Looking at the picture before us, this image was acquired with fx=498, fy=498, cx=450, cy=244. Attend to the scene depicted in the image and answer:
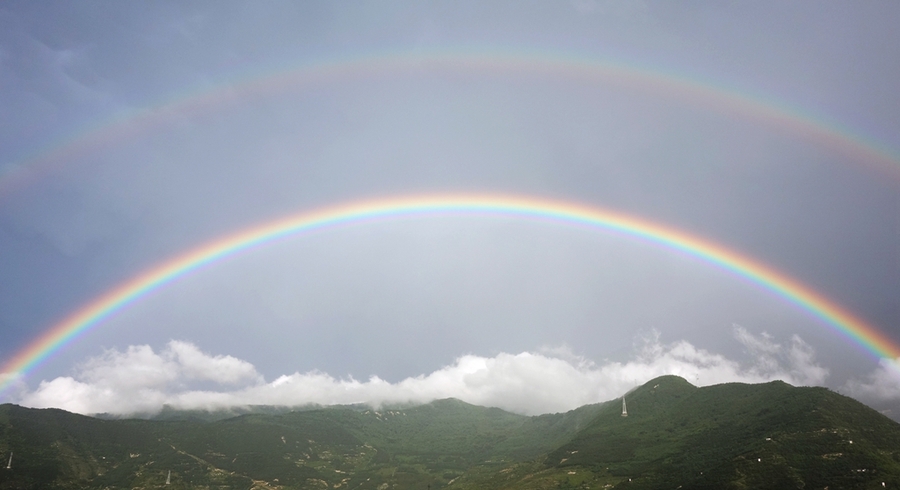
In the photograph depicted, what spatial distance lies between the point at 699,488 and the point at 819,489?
130 feet

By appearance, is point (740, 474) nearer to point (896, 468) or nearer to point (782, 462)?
point (782, 462)

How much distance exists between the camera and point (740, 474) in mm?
198250

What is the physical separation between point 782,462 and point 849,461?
2298cm

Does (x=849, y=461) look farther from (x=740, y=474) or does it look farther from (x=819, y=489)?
(x=740, y=474)

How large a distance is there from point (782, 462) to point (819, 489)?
21.0m

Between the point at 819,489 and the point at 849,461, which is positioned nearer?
the point at 819,489

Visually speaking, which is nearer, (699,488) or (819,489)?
(819,489)

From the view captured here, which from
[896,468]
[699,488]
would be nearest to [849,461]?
[896,468]

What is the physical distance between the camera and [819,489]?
587 ft

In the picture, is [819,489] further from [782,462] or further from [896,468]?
[896,468]

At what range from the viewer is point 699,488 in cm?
19800

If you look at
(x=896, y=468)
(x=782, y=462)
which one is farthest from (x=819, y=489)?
(x=896, y=468)

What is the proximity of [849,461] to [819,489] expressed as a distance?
27.3 m

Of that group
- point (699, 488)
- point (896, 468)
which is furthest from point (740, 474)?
point (896, 468)
